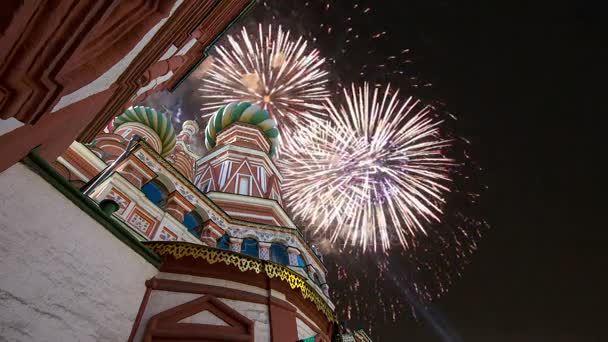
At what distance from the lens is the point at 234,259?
6.84 metres

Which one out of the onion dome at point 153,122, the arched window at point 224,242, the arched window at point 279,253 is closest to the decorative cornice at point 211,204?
the arched window at point 224,242

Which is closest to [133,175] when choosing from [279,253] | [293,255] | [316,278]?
[279,253]

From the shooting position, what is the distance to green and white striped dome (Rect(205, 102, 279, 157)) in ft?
84.6

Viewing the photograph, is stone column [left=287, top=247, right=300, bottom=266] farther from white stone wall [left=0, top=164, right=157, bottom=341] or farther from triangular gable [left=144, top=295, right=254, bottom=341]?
white stone wall [left=0, top=164, right=157, bottom=341]

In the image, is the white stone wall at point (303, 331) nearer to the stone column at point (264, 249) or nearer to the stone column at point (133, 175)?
the stone column at point (133, 175)

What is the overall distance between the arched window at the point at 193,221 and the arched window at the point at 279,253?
149 inches

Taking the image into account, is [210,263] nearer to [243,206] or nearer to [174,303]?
[174,303]

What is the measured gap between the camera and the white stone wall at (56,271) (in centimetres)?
431

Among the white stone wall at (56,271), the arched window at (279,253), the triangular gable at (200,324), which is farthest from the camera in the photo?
the arched window at (279,253)

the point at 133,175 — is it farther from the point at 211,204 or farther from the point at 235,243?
the point at 235,243

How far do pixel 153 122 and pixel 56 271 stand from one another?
62.0 ft

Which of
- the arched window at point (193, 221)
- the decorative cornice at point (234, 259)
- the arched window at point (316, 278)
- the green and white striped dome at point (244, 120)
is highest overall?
the green and white striped dome at point (244, 120)

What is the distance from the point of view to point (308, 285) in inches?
302

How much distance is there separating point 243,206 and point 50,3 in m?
16.7
